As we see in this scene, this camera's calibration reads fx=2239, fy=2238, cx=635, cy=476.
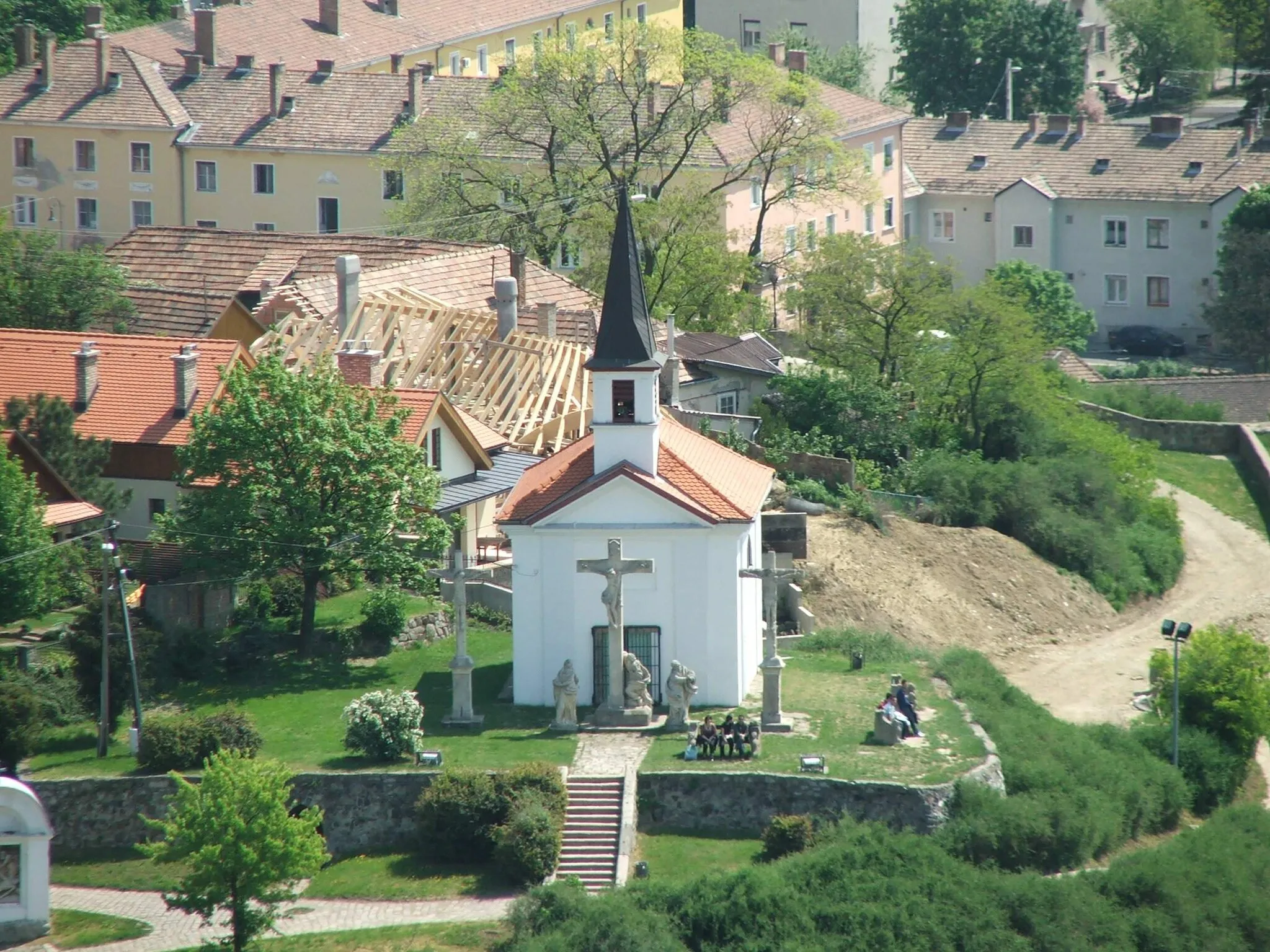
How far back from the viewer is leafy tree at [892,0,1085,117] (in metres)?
112

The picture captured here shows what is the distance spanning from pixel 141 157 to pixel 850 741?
52.7 metres

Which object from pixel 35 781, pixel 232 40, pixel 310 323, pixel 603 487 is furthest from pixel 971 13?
pixel 35 781

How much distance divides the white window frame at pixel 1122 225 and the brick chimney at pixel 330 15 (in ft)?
114

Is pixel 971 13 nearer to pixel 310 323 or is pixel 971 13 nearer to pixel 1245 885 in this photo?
pixel 310 323

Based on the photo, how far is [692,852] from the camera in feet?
134

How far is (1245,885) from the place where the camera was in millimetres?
41781

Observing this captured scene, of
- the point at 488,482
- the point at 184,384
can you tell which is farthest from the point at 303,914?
the point at 184,384

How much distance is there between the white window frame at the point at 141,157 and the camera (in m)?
87.0

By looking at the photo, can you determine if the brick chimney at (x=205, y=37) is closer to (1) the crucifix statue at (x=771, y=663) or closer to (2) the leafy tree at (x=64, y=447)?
(2) the leafy tree at (x=64, y=447)

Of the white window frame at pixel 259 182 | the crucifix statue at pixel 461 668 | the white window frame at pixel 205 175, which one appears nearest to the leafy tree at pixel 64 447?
the crucifix statue at pixel 461 668

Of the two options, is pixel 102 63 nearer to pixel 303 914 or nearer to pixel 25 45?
pixel 25 45

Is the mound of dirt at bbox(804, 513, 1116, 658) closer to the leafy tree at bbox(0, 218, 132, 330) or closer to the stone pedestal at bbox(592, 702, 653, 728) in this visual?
the stone pedestal at bbox(592, 702, 653, 728)

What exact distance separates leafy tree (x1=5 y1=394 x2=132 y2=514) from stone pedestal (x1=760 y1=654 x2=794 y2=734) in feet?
54.1

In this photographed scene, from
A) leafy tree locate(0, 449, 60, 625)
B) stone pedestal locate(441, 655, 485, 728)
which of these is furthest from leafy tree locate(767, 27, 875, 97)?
stone pedestal locate(441, 655, 485, 728)
